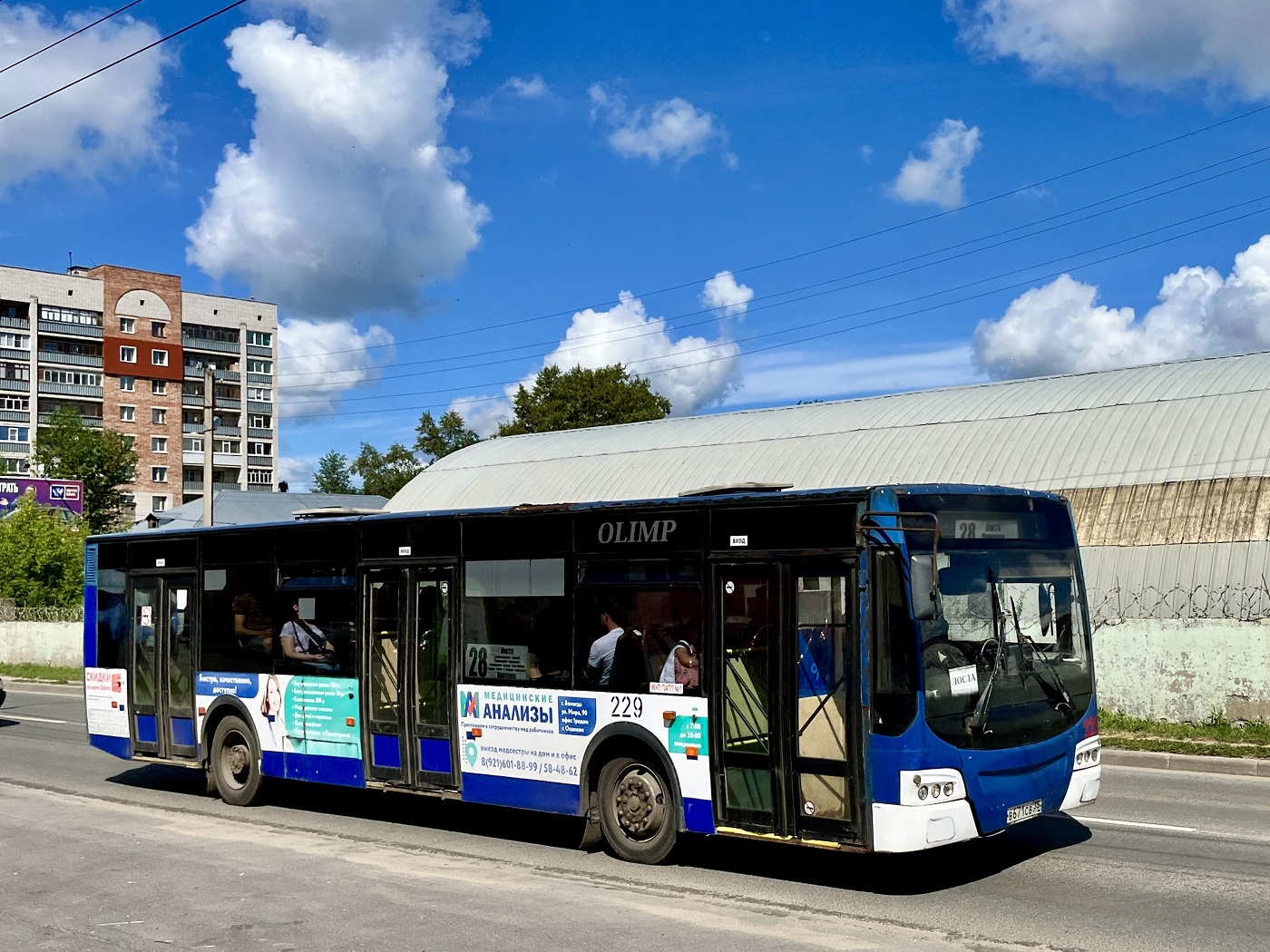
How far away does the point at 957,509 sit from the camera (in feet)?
29.7

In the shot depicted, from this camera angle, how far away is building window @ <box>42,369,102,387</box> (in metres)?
98.9

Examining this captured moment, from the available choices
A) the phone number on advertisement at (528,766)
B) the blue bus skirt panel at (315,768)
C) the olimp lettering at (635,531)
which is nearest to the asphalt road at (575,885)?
the blue bus skirt panel at (315,768)

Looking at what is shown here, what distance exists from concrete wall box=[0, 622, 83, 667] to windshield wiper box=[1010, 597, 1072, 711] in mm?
37174

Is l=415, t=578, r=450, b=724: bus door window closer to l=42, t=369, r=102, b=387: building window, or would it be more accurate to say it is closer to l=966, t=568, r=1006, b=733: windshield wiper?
l=966, t=568, r=1006, b=733: windshield wiper

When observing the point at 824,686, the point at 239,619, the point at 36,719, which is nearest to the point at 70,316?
the point at 36,719

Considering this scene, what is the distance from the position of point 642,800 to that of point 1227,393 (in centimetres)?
2208

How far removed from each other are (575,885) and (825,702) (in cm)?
219

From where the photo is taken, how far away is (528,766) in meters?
10.7

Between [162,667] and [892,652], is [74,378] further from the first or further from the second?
[892,652]

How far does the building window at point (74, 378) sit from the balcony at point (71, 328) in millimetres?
2851

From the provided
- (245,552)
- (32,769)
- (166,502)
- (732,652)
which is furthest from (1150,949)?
(166,502)

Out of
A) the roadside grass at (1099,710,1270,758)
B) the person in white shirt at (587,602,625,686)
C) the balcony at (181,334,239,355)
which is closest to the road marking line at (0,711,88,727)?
the person in white shirt at (587,602,625,686)

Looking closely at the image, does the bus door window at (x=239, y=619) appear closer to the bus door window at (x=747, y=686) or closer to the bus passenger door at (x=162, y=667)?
the bus passenger door at (x=162, y=667)

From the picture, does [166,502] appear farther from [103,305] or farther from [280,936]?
[280,936]
